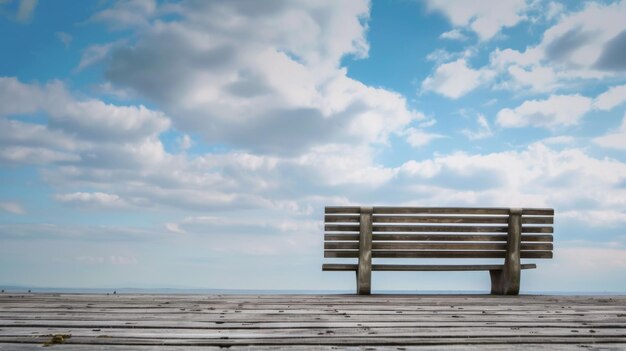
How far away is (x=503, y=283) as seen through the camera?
780 cm

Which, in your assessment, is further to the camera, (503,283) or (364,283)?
(503,283)

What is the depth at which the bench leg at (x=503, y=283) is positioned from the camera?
25.3 feet

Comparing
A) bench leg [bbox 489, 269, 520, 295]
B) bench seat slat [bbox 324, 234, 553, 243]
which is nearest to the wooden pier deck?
bench seat slat [bbox 324, 234, 553, 243]

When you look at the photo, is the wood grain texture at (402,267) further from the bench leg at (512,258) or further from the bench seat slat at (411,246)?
the bench leg at (512,258)

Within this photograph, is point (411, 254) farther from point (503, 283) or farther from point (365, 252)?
point (503, 283)

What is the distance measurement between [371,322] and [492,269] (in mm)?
4135

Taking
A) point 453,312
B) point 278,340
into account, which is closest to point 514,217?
point 453,312

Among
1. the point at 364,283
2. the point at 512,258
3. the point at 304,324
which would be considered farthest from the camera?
the point at 512,258

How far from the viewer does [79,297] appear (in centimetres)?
662

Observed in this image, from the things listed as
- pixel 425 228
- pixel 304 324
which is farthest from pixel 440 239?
pixel 304 324

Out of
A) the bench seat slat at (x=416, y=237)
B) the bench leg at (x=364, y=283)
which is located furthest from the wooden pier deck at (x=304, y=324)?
the bench seat slat at (x=416, y=237)

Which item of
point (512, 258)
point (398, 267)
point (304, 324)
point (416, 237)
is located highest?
point (416, 237)

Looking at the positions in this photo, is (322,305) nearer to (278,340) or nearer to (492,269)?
(278,340)

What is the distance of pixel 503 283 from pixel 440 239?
115 cm
